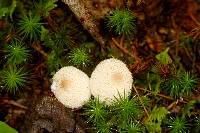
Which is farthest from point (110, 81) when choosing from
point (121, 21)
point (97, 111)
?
point (121, 21)

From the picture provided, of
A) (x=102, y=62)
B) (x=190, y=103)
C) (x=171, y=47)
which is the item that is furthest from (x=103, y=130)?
(x=171, y=47)

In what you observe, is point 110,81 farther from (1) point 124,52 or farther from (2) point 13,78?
(2) point 13,78

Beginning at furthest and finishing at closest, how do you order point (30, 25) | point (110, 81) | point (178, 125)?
point (30, 25) < point (178, 125) < point (110, 81)

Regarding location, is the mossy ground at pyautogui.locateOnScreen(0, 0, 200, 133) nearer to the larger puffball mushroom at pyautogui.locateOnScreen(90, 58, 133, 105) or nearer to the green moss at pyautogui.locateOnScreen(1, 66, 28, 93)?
the green moss at pyautogui.locateOnScreen(1, 66, 28, 93)

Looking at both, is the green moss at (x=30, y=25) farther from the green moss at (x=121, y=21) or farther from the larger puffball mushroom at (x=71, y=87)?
the green moss at (x=121, y=21)

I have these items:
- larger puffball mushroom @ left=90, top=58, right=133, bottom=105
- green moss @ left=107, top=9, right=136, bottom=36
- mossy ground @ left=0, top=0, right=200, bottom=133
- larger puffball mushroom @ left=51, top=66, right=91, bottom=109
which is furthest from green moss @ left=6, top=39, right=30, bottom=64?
green moss @ left=107, top=9, right=136, bottom=36

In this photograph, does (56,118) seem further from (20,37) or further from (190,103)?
(190,103)

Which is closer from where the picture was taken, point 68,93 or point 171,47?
point 68,93
